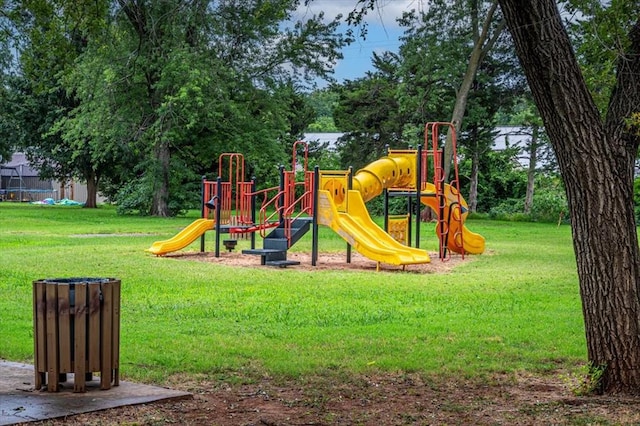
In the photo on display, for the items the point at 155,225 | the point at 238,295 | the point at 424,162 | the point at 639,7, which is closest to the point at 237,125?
the point at 155,225

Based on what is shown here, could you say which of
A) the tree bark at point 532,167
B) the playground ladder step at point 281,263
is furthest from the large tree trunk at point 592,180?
the tree bark at point 532,167

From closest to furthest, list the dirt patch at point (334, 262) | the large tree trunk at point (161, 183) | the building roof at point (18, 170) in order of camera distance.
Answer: the dirt patch at point (334, 262) → the large tree trunk at point (161, 183) → the building roof at point (18, 170)

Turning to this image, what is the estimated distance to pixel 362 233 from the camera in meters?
18.8

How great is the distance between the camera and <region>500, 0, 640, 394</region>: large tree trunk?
7129 mm

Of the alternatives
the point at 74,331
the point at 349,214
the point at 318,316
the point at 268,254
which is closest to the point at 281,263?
the point at 268,254

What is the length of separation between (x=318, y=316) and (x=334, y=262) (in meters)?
8.41

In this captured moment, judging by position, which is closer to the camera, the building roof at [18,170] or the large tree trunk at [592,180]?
the large tree trunk at [592,180]

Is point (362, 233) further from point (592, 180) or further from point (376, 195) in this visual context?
point (592, 180)

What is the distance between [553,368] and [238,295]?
A: 5.97 meters

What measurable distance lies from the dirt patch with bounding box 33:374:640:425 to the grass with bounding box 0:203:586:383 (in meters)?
0.37

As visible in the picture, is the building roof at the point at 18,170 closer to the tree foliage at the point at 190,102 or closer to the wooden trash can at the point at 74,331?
the tree foliage at the point at 190,102

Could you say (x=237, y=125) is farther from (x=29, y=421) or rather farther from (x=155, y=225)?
(x=29, y=421)

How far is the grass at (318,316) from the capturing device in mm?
8680

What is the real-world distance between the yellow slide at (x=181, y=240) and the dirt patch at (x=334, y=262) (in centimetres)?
19
